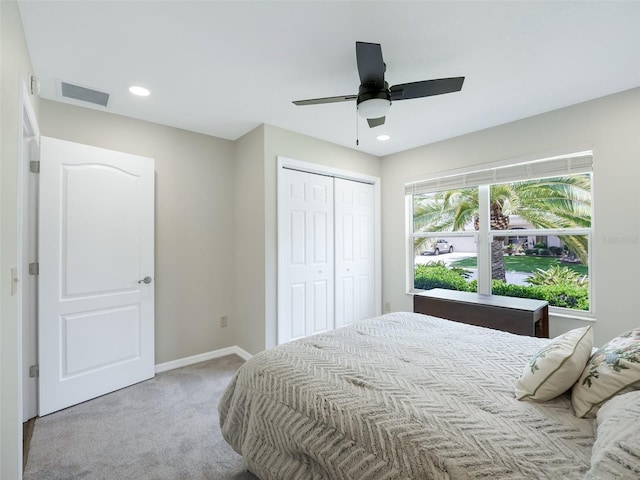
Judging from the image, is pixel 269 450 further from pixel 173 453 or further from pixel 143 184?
pixel 143 184

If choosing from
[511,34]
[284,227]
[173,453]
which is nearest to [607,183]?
[511,34]

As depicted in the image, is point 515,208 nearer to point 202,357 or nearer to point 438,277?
point 438,277

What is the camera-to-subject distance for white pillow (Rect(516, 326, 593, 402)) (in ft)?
3.59

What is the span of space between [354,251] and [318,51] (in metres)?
2.52

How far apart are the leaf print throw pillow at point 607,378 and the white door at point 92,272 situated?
3.10 metres

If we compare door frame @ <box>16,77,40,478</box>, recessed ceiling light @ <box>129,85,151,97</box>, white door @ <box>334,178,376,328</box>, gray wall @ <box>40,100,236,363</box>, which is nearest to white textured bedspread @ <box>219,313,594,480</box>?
door frame @ <box>16,77,40,478</box>

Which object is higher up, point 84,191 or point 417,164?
point 417,164

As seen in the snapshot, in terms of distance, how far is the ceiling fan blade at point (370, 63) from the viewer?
1540 millimetres

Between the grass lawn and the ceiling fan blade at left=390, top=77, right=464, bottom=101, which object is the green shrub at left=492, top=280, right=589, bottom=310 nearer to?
the grass lawn

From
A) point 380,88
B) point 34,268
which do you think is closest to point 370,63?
point 380,88

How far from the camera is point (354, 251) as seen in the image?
13.1 ft

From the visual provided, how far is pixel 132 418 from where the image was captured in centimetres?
221

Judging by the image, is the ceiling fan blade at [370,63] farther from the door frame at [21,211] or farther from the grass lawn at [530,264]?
the grass lawn at [530,264]

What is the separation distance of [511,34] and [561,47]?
0.40 m
